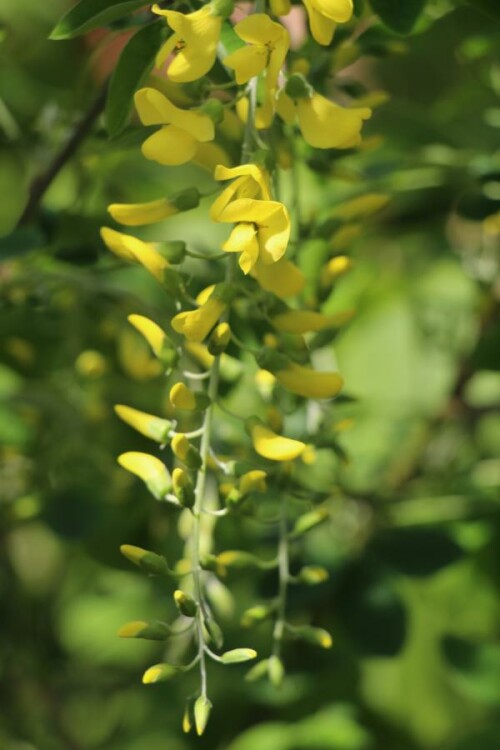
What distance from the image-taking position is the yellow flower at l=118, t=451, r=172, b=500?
0.52 metres

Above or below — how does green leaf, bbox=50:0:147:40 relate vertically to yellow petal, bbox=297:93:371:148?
above

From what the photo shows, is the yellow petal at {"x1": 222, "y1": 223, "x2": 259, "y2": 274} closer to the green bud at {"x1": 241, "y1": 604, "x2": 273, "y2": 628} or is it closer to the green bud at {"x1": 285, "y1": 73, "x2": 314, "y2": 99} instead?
the green bud at {"x1": 285, "y1": 73, "x2": 314, "y2": 99}

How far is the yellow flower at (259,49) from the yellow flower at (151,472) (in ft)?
0.62

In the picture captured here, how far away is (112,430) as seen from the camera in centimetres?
89

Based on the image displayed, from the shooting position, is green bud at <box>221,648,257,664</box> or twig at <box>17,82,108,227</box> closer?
green bud at <box>221,648,257,664</box>

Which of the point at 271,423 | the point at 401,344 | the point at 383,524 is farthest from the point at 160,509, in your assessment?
the point at 401,344

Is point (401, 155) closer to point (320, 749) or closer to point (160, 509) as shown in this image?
point (160, 509)

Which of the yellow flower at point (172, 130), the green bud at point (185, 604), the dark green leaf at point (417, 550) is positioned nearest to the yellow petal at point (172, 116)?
the yellow flower at point (172, 130)

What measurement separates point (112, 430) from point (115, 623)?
204 mm

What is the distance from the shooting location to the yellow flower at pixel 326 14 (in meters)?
0.45

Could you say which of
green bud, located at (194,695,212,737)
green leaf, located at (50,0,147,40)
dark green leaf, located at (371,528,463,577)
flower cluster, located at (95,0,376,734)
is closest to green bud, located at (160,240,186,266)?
flower cluster, located at (95,0,376,734)

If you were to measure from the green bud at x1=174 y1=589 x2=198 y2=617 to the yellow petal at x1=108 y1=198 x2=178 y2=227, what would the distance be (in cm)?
18

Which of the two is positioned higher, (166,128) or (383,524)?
(166,128)

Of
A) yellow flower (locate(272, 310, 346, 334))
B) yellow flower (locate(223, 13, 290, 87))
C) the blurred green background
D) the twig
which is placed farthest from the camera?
the blurred green background
